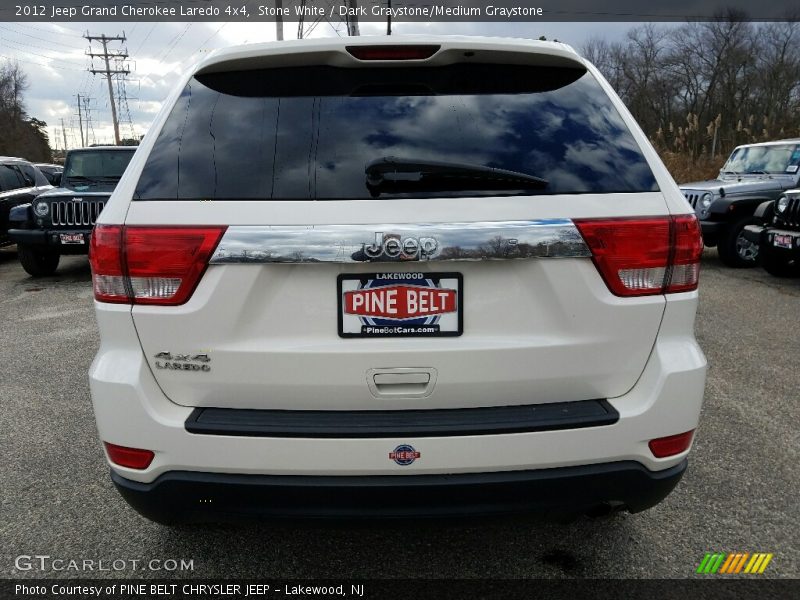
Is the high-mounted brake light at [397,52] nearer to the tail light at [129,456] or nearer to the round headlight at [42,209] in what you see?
the tail light at [129,456]

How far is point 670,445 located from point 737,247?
8.76 m

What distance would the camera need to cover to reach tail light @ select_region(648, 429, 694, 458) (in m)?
1.80

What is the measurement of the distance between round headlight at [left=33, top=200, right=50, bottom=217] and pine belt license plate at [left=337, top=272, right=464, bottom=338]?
8609 millimetres

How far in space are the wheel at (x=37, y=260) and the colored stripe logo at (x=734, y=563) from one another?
9.45m

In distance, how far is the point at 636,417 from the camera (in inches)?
69.1

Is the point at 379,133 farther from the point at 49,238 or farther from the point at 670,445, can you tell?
the point at 49,238

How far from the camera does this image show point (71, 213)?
8.62 meters

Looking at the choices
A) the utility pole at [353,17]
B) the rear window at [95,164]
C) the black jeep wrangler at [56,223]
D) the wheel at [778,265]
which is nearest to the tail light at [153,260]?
the black jeep wrangler at [56,223]

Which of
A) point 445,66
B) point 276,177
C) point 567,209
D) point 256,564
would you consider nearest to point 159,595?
point 256,564

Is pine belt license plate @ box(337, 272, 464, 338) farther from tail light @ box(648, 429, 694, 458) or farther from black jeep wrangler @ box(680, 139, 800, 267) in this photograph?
black jeep wrangler @ box(680, 139, 800, 267)

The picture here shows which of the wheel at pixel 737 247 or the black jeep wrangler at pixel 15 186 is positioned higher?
the black jeep wrangler at pixel 15 186

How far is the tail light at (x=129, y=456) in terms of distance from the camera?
1771 millimetres

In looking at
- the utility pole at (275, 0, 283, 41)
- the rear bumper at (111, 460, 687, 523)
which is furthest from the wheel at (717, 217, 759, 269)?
the utility pole at (275, 0, 283, 41)

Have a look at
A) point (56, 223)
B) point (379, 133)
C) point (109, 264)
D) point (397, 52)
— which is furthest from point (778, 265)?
point (56, 223)
